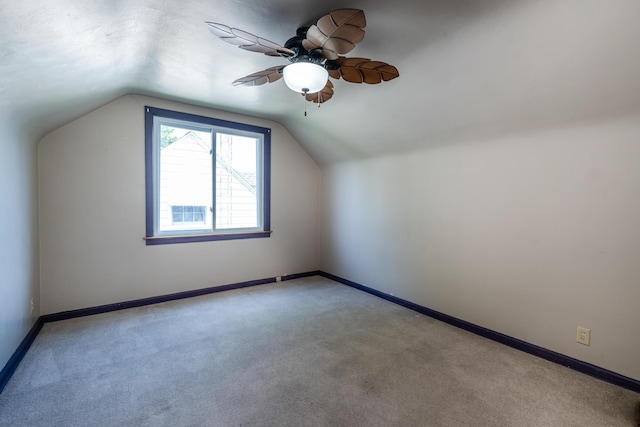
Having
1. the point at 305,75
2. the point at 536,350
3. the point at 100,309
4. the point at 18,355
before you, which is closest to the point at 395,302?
the point at 536,350

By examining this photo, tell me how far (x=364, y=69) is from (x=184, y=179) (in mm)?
2896

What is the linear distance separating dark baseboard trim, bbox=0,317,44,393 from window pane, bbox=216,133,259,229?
206 cm

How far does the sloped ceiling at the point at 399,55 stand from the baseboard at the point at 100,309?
178 cm

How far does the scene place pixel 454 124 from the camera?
285 centimetres

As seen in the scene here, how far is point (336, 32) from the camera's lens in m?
1.58

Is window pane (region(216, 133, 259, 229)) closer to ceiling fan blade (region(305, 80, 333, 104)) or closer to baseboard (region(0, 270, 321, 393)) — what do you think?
baseboard (region(0, 270, 321, 393))

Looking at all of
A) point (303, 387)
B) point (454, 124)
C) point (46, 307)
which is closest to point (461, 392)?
point (303, 387)

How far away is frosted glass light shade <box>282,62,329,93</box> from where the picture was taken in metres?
1.81

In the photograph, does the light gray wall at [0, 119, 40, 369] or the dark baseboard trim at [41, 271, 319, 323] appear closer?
the light gray wall at [0, 119, 40, 369]

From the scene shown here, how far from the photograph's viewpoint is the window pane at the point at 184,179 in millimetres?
3762

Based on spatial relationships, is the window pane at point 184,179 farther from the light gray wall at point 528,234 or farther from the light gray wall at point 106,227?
the light gray wall at point 528,234

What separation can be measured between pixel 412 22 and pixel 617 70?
130 cm

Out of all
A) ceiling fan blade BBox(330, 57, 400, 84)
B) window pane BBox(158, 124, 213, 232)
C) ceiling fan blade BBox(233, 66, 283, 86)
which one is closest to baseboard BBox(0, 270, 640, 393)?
window pane BBox(158, 124, 213, 232)

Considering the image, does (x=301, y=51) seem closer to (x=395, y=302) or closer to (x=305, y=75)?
(x=305, y=75)
